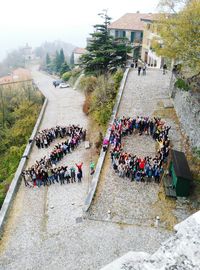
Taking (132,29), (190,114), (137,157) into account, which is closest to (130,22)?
(132,29)

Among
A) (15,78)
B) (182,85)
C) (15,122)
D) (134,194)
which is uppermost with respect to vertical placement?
(182,85)

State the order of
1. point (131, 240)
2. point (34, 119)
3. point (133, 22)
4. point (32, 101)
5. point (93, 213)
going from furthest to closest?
1. point (133, 22)
2. point (32, 101)
3. point (34, 119)
4. point (93, 213)
5. point (131, 240)

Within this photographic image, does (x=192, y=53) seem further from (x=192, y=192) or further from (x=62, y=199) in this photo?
(x=62, y=199)

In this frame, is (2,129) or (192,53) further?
(2,129)

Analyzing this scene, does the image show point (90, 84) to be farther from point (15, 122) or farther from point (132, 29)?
point (132, 29)

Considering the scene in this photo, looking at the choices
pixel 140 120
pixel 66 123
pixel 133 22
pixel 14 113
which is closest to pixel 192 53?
pixel 140 120

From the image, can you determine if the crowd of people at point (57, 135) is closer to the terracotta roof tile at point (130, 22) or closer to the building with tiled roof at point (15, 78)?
the terracotta roof tile at point (130, 22)

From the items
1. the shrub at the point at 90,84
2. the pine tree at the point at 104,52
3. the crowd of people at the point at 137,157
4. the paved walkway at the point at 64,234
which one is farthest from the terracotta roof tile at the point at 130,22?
the paved walkway at the point at 64,234

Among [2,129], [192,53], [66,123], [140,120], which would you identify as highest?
[192,53]
